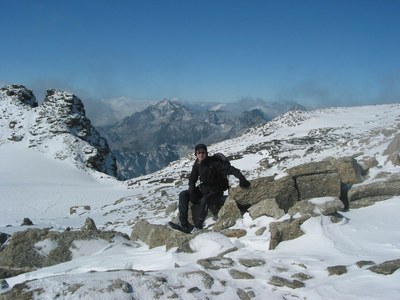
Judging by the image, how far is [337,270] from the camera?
25.4ft

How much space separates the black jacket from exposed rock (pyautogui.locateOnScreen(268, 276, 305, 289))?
18.7 feet

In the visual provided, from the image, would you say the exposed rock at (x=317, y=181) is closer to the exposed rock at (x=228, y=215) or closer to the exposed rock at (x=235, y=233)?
the exposed rock at (x=228, y=215)

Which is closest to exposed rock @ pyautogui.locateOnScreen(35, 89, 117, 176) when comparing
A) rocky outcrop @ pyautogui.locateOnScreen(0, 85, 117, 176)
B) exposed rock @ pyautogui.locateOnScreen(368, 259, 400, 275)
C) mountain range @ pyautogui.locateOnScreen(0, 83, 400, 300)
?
rocky outcrop @ pyautogui.locateOnScreen(0, 85, 117, 176)

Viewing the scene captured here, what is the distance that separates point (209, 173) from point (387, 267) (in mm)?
6781

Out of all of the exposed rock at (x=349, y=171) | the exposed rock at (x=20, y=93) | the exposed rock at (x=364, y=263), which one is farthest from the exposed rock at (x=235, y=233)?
the exposed rock at (x=20, y=93)

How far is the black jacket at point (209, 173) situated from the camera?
1321cm

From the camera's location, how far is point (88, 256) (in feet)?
38.2

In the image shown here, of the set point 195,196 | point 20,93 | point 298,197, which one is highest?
point 20,93

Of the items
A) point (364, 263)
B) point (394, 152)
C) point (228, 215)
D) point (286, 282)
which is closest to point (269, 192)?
point (228, 215)

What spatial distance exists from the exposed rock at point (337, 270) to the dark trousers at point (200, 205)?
5.68 metres

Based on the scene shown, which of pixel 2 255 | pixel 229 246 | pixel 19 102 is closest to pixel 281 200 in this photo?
pixel 229 246

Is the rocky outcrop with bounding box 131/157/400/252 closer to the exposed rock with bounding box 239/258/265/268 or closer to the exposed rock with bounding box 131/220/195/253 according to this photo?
the exposed rock with bounding box 131/220/195/253

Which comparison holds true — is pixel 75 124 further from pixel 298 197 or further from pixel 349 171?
pixel 298 197

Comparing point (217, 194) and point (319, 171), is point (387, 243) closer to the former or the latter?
point (319, 171)
